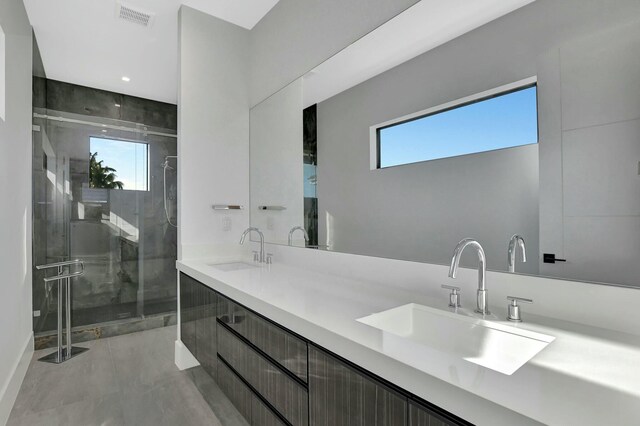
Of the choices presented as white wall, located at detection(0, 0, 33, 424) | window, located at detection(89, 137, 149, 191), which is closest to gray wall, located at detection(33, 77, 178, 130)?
window, located at detection(89, 137, 149, 191)

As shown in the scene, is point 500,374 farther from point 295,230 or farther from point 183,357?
point 183,357

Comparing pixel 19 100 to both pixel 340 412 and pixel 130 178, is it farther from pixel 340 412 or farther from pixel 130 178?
pixel 340 412

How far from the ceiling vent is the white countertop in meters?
2.48

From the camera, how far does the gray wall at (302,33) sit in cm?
174

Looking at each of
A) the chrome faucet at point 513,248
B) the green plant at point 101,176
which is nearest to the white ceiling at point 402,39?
the chrome faucet at point 513,248

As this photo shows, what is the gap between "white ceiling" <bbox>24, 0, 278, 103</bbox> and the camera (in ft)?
8.13

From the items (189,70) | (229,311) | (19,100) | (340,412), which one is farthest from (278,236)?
(19,100)

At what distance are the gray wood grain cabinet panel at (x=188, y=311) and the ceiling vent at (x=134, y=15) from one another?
2016mm

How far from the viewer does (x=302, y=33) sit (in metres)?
2.22

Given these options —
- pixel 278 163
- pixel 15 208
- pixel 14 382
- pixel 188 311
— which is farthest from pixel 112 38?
pixel 14 382

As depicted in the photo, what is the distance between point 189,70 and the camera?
2545 millimetres

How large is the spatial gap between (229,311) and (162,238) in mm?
2632

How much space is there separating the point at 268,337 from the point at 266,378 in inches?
6.8

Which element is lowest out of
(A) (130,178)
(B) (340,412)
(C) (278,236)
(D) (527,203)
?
(B) (340,412)
